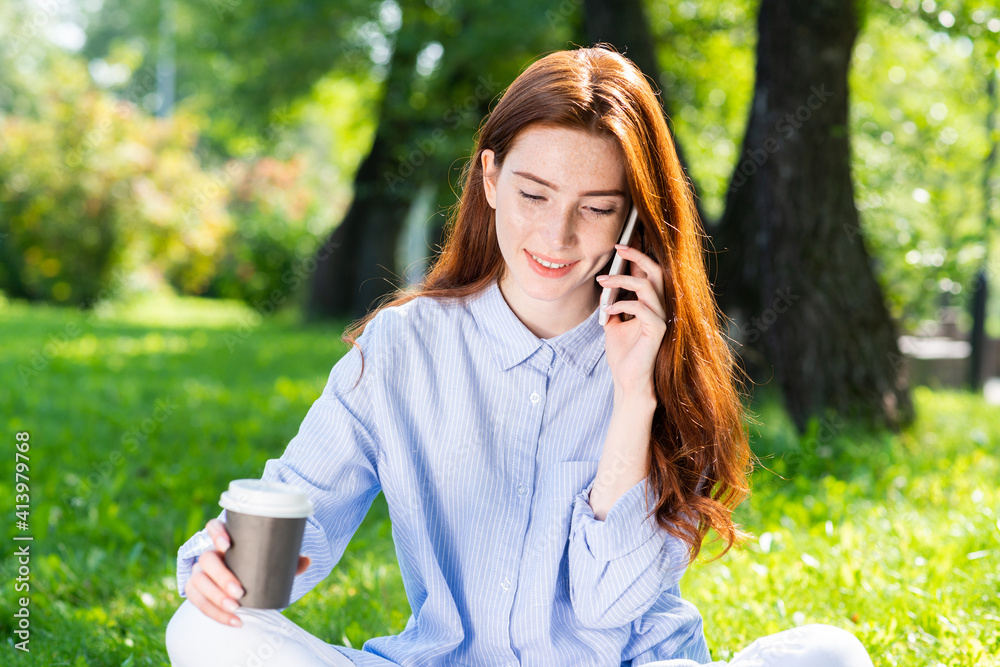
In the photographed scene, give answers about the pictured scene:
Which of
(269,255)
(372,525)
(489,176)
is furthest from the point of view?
(269,255)

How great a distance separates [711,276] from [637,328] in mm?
4523

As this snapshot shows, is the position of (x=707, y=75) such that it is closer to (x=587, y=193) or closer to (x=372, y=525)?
(x=372, y=525)

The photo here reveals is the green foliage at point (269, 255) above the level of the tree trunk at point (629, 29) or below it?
below

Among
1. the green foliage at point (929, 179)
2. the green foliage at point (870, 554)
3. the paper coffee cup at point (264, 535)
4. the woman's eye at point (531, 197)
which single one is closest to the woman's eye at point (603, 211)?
the woman's eye at point (531, 197)

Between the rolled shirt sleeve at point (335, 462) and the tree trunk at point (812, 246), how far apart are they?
408 cm

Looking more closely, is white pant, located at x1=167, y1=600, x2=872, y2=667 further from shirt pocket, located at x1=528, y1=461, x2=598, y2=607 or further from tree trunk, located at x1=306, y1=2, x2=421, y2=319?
tree trunk, located at x1=306, y1=2, x2=421, y2=319

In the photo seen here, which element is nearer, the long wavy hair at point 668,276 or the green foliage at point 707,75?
the long wavy hair at point 668,276

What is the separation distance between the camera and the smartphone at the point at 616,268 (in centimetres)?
196

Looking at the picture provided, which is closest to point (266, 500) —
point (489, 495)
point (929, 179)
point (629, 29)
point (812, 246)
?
point (489, 495)

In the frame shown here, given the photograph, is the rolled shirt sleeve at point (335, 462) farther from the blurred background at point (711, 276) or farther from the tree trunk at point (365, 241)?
the tree trunk at point (365, 241)

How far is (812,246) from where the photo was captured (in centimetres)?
548

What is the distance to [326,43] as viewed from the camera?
11633 millimetres

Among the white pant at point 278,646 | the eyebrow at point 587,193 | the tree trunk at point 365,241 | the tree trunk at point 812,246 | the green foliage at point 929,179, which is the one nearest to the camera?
the white pant at point 278,646

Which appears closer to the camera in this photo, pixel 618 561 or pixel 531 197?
pixel 618 561
